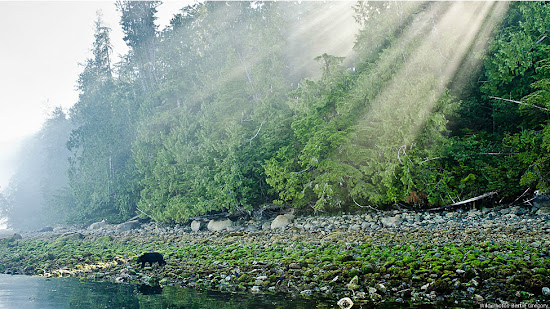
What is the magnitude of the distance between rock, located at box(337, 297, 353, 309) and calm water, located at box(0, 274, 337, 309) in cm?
15

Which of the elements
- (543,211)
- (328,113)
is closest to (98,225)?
(328,113)

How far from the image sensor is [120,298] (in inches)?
348

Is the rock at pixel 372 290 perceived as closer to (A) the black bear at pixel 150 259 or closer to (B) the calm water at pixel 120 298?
(B) the calm water at pixel 120 298

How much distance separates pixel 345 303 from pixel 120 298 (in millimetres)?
5514

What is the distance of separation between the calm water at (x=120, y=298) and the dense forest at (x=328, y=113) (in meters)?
11.0

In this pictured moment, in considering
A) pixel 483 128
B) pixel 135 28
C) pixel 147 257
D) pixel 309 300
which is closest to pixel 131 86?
pixel 135 28

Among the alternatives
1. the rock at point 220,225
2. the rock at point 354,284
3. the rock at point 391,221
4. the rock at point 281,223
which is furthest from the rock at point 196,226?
the rock at point 354,284

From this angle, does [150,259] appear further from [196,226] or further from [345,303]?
[196,226]

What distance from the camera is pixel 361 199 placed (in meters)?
19.2

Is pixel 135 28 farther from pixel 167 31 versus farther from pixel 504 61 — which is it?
pixel 504 61

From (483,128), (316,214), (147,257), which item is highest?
(483,128)

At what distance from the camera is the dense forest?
15812 mm

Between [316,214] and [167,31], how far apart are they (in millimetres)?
31117

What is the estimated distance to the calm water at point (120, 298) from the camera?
738cm
